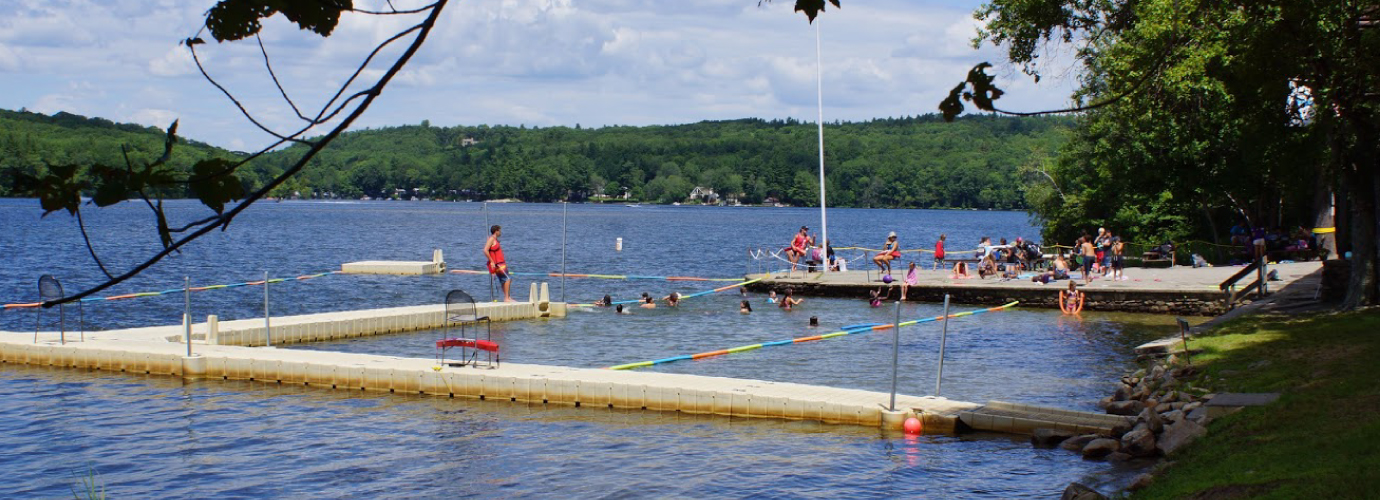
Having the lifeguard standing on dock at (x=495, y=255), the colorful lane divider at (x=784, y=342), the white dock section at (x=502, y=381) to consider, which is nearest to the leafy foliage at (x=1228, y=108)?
the white dock section at (x=502, y=381)

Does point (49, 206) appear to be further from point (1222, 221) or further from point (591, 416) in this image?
point (1222, 221)

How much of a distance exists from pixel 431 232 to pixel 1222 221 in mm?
79850

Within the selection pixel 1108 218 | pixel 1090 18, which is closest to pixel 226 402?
pixel 1090 18

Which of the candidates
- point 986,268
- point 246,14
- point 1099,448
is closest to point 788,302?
point 986,268

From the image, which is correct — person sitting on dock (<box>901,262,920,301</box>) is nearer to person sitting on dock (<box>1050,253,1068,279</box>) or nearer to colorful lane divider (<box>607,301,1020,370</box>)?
colorful lane divider (<box>607,301,1020,370</box>)

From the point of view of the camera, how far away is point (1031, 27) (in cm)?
2758

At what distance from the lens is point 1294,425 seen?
1180 centimetres

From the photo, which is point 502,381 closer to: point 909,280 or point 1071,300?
point 1071,300

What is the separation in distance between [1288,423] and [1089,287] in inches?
902

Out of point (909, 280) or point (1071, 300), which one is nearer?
point (1071, 300)

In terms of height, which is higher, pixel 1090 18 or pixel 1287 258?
pixel 1090 18

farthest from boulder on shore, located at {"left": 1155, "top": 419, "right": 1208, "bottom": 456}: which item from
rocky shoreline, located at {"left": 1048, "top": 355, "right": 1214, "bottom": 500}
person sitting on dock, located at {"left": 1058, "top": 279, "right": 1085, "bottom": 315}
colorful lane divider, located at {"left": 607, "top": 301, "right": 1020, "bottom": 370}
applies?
person sitting on dock, located at {"left": 1058, "top": 279, "right": 1085, "bottom": 315}

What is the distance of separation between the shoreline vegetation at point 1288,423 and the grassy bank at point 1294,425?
0.03 ft

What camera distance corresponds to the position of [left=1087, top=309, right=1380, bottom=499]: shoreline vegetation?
9375 mm
